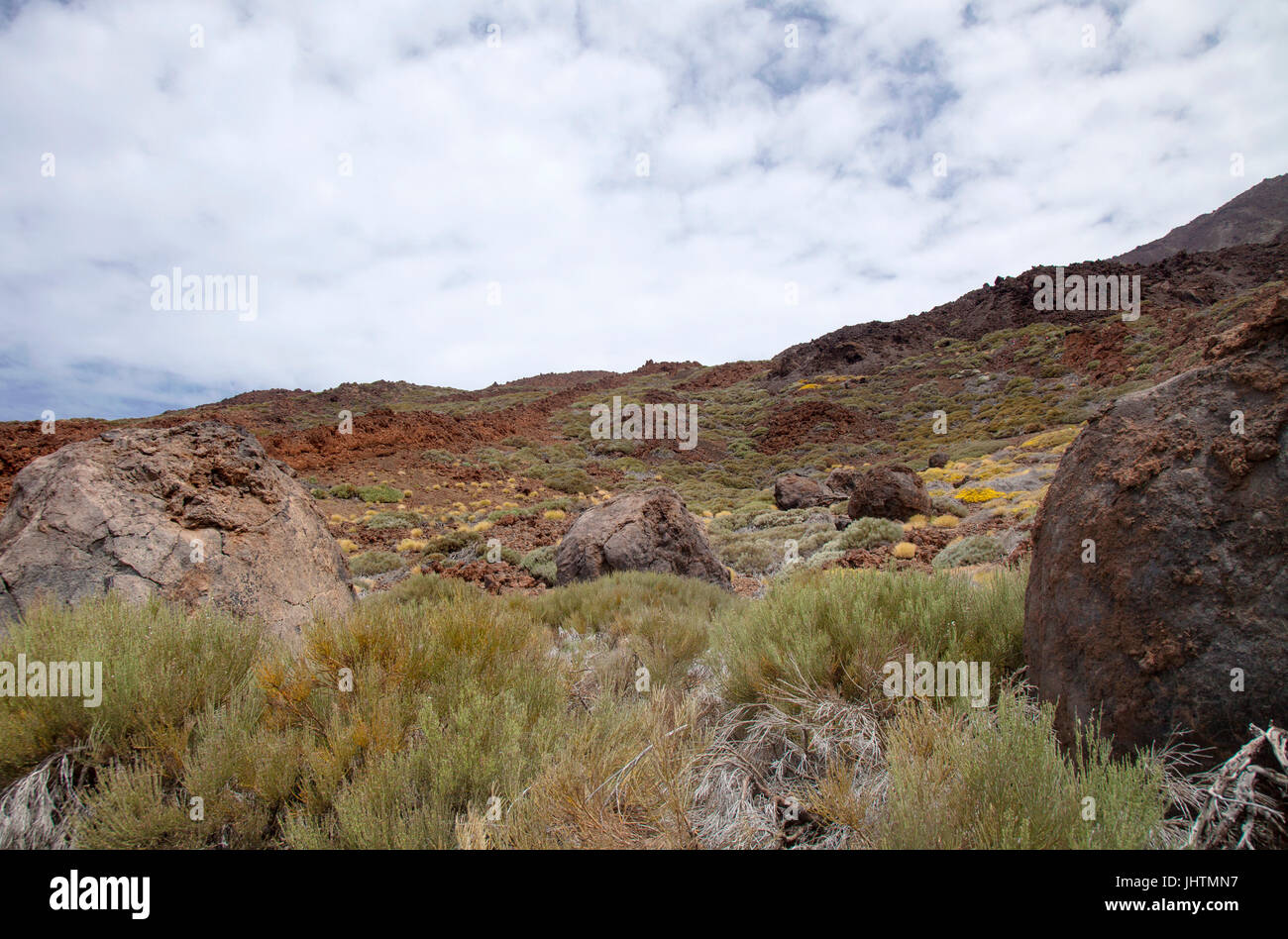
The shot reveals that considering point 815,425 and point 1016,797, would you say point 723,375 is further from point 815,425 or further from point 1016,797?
point 1016,797

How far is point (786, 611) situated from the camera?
3.99m

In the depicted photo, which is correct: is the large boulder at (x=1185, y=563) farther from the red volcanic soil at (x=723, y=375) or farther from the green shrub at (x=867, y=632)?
the red volcanic soil at (x=723, y=375)

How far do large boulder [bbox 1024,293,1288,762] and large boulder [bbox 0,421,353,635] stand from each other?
528 cm

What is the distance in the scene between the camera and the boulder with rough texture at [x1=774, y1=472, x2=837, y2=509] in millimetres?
20516

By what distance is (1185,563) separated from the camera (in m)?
2.24

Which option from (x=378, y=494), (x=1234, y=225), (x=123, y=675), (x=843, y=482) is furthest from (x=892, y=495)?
(x=1234, y=225)

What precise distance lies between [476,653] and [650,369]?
248ft

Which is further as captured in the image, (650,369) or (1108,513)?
(650,369)

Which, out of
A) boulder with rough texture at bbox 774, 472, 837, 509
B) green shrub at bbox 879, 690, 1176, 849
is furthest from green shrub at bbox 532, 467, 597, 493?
green shrub at bbox 879, 690, 1176, 849

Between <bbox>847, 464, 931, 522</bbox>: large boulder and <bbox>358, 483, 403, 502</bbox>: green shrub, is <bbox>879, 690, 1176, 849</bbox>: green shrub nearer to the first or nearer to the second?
<bbox>847, 464, 931, 522</bbox>: large boulder

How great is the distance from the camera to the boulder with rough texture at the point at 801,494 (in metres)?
20.5
